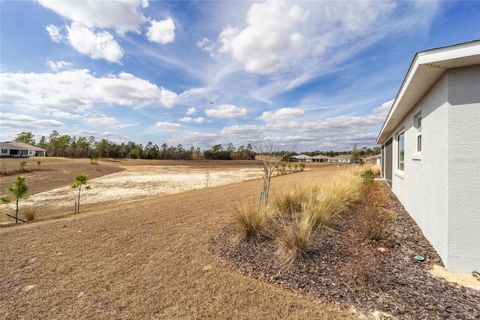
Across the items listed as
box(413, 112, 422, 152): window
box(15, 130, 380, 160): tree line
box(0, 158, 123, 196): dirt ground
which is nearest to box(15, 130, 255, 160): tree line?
box(15, 130, 380, 160): tree line

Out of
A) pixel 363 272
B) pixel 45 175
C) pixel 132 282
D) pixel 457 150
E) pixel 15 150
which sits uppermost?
pixel 15 150

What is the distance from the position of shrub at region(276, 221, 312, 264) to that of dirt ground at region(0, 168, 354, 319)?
685 millimetres

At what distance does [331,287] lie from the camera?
3041mm

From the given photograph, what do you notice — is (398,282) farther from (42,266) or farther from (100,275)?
(42,266)

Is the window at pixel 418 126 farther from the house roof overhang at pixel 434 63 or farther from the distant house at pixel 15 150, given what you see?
the distant house at pixel 15 150

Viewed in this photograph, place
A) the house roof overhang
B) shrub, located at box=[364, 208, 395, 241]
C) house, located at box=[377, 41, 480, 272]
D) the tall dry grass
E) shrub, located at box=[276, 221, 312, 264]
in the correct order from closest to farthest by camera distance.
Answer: the house roof overhang, house, located at box=[377, 41, 480, 272], shrub, located at box=[276, 221, 312, 264], shrub, located at box=[364, 208, 395, 241], the tall dry grass

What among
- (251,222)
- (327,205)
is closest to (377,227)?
(327,205)

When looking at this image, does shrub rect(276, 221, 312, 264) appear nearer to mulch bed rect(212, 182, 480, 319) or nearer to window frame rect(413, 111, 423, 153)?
mulch bed rect(212, 182, 480, 319)

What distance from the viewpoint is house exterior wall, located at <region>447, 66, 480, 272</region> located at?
11.5 ft

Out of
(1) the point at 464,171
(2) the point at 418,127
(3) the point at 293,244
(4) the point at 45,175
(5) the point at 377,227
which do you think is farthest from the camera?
(4) the point at 45,175

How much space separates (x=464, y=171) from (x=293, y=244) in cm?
255

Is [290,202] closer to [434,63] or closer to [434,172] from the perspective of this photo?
[434,172]

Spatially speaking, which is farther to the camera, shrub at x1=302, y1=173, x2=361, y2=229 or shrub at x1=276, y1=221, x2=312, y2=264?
shrub at x1=302, y1=173, x2=361, y2=229

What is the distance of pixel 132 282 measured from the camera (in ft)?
10.8
